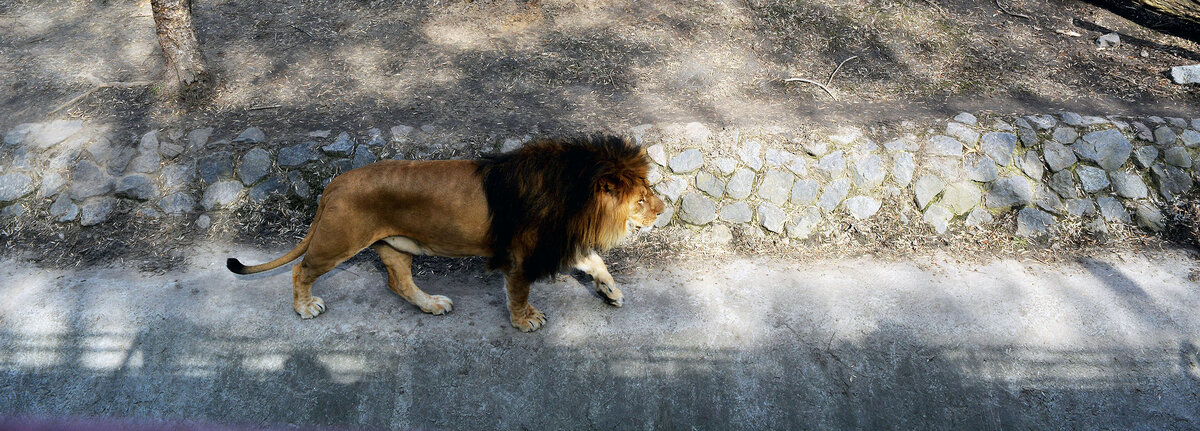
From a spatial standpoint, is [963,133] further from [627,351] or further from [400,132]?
[400,132]

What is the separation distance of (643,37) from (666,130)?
67.9 inches

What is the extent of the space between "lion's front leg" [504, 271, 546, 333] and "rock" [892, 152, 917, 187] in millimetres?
3245

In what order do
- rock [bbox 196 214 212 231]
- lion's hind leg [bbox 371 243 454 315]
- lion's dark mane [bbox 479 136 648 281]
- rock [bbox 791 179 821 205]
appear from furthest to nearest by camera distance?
rock [bbox 791 179 821 205], rock [bbox 196 214 212 231], lion's hind leg [bbox 371 243 454 315], lion's dark mane [bbox 479 136 648 281]

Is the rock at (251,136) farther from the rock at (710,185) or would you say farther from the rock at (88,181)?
the rock at (710,185)

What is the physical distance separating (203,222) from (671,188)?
12.2 feet

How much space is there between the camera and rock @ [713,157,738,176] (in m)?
5.62

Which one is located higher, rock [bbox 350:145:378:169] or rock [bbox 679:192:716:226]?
rock [bbox 350:145:378:169]

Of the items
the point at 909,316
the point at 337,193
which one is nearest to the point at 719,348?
the point at 909,316

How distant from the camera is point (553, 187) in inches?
141

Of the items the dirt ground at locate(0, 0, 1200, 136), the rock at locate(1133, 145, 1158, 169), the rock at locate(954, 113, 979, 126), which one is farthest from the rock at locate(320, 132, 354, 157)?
the rock at locate(1133, 145, 1158, 169)

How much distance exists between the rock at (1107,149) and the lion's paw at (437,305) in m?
5.47

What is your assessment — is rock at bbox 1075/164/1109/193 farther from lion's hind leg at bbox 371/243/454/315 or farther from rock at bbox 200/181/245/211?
rock at bbox 200/181/245/211

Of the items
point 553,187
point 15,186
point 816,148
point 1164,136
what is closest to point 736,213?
point 816,148

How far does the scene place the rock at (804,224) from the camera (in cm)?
554
